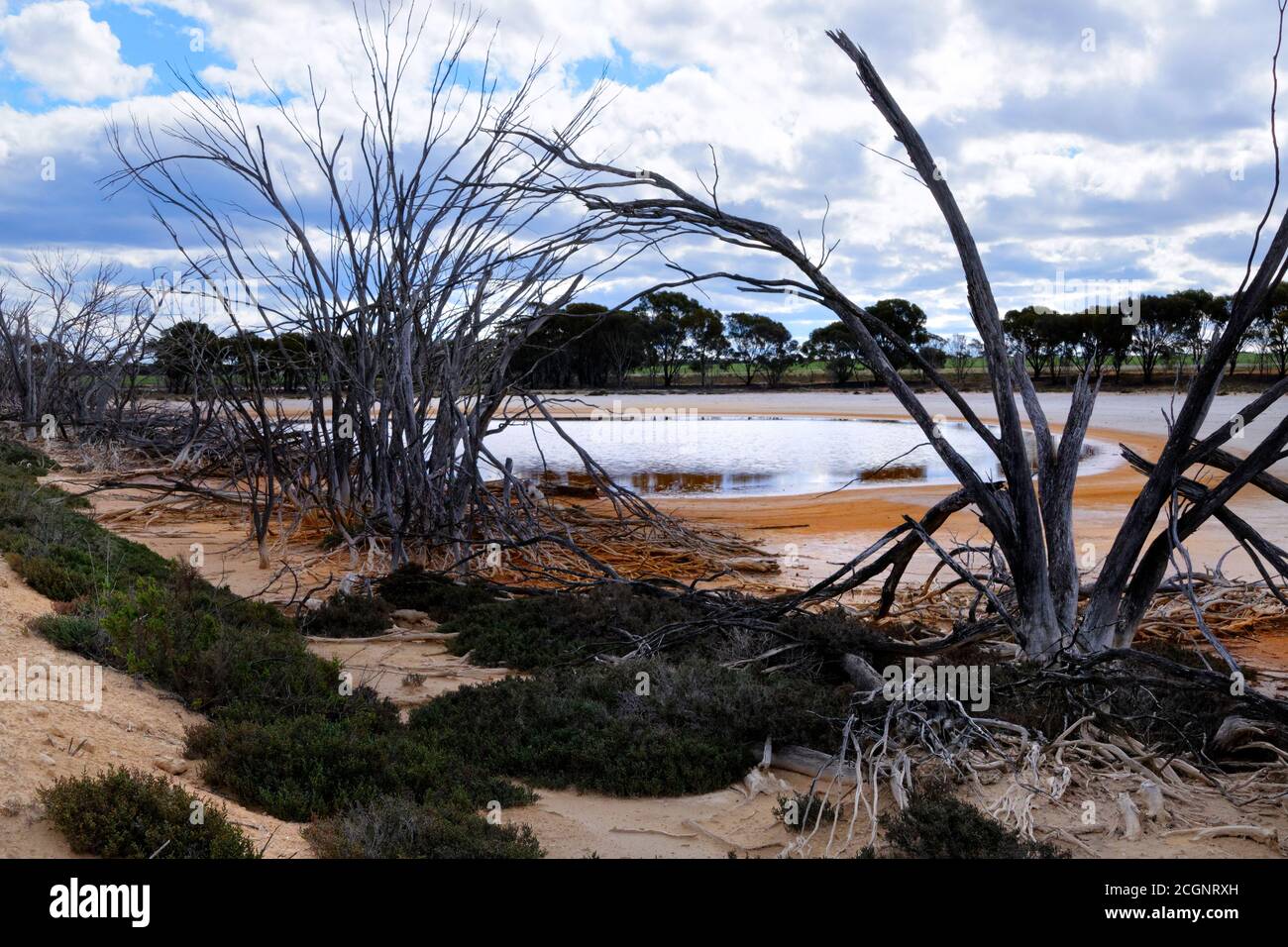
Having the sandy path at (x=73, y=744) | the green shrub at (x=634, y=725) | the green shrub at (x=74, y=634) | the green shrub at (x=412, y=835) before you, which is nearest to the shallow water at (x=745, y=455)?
the green shrub at (x=634, y=725)

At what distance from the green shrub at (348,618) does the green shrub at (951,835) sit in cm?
439

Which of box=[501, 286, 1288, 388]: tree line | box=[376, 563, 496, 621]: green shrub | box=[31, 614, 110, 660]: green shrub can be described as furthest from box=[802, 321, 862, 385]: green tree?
box=[31, 614, 110, 660]: green shrub

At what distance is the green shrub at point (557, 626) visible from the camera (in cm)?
658

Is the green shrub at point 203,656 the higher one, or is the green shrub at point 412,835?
the green shrub at point 203,656

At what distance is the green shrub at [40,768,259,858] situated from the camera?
10.5 ft

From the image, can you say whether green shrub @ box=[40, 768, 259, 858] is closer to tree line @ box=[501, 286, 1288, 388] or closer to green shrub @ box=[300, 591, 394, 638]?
green shrub @ box=[300, 591, 394, 638]

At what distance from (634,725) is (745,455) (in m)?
19.5

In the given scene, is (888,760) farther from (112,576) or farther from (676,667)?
(112,576)

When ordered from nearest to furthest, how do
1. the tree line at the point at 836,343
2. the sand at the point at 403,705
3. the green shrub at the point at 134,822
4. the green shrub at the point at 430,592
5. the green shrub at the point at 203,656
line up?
1. the green shrub at the point at 134,822
2. the sand at the point at 403,705
3. the green shrub at the point at 203,656
4. the green shrub at the point at 430,592
5. the tree line at the point at 836,343

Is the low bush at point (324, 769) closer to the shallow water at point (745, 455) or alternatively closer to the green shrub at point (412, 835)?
the green shrub at point (412, 835)

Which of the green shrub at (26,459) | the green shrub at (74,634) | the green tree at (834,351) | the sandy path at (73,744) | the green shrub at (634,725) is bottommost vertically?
the green shrub at (634,725)

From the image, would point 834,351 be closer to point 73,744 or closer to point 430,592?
point 430,592

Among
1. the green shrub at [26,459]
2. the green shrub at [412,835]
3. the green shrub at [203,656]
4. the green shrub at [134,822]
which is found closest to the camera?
the green shrub at [134,822]

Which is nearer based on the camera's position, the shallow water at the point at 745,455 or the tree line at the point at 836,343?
the shallow water at the point at 745,455
